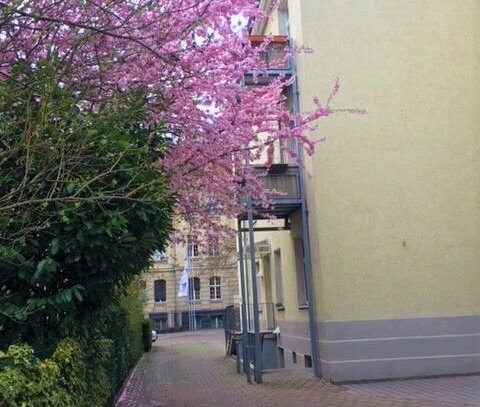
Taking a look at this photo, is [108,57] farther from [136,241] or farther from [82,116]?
[136,241]

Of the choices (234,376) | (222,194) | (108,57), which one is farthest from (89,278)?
(234,376)

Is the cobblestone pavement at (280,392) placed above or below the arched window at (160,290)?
below

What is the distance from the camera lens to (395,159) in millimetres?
14086

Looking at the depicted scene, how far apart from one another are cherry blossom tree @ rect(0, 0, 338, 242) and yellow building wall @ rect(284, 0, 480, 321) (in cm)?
298

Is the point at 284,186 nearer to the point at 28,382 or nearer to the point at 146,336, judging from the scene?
the point at 28,382

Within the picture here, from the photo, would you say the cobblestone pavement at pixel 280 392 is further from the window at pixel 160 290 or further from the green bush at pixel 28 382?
the window at pixel 160 290

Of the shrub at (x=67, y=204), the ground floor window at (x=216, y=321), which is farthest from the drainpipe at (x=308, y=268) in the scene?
the ground floor window at (x=216, y=321)

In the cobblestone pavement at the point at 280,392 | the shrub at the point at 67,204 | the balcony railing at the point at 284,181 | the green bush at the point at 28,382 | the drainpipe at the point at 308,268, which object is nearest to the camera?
the green bush at the point at 28,382

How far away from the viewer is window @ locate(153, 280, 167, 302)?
6316cm

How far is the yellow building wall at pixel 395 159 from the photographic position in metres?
13.6

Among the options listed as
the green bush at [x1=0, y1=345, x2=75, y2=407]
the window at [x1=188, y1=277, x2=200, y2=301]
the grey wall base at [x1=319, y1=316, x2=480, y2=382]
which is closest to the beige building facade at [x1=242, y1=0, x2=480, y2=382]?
the grey wall base at [x1=319, y1=316, x2=480, y2=382]

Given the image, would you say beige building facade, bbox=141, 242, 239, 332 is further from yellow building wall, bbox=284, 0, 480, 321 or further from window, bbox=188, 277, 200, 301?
yellow building wall, bbox=284, 0, 480, 321

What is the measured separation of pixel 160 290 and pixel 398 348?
51.7m

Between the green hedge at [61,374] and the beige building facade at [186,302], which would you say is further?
the beige building facade at [186,302]
